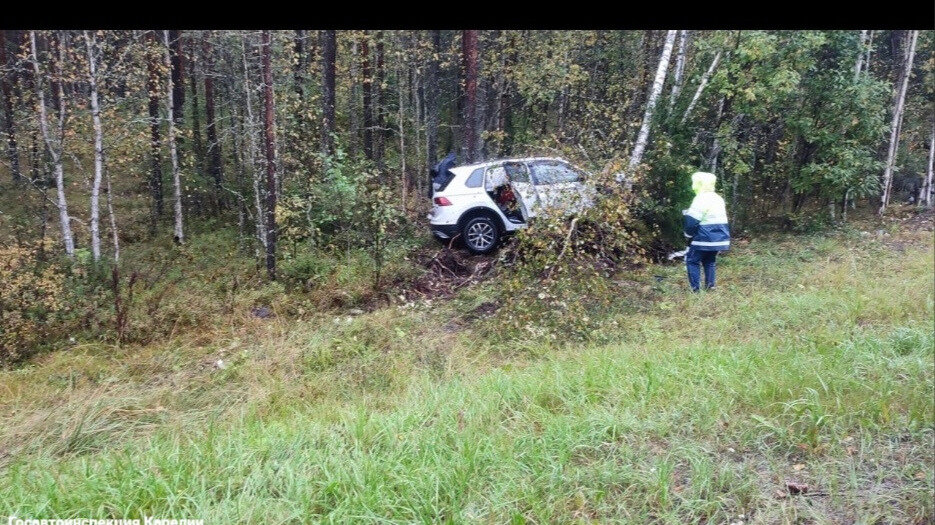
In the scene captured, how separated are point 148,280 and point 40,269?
1.39 m

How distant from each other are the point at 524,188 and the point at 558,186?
92 cm

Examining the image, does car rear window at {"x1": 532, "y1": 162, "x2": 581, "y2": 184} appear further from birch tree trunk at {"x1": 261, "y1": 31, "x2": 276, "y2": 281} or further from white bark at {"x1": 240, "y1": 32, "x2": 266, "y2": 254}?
white bark at {"x1": 240, "y1": 32, "x2": 266, "y2": 254}

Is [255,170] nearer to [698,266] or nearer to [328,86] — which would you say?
[328,86]

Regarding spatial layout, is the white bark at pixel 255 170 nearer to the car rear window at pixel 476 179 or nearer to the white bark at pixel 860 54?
the car rear window at pixel 476 179

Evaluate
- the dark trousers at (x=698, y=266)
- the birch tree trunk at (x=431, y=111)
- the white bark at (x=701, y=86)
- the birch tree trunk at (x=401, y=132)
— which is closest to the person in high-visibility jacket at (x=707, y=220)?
the dark trousers at (x=698, y=266)

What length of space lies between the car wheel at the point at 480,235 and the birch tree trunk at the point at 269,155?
10.8 ft

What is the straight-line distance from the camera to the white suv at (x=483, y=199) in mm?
8320

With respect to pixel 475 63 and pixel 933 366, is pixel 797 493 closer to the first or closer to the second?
pixel 933 366

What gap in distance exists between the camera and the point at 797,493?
8.39 feet

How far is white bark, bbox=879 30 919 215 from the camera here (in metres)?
8.77

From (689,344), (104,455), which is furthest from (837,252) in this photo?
(104,455)

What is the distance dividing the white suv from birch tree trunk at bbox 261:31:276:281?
275cm

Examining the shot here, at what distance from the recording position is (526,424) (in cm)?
355
